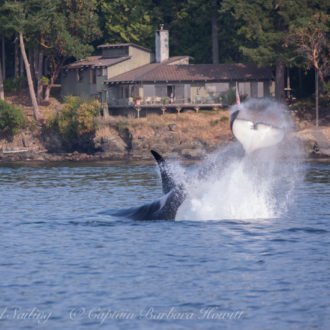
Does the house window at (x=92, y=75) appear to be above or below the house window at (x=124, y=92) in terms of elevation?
above

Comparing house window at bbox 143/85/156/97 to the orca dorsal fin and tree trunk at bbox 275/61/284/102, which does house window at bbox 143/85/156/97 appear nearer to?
tree trunk at bbox 275/61/284/102

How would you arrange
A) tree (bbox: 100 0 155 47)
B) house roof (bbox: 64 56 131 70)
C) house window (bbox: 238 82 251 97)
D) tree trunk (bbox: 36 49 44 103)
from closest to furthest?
house window (bbox: 238 82 251 97)
house roof (bbox: 64 56 131 70)
tree trunk (bbox: 36 49 44 103)
tree (bbox: 100 0 155 47)

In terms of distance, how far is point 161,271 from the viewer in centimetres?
2123

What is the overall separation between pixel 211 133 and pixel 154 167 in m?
16.7

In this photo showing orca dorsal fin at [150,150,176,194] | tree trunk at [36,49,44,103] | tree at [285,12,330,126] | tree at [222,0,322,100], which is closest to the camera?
orca dorsal fin at [150,150,176,194]

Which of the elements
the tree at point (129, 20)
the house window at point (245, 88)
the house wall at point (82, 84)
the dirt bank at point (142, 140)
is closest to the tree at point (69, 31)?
the house wall at point (82, 84)

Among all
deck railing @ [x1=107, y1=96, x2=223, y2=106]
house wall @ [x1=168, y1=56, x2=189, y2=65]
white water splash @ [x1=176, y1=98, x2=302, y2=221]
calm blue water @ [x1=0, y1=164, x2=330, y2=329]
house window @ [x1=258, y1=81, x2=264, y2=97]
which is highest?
house wall @ [x1=168, y1=56, x2=189, y2=65]

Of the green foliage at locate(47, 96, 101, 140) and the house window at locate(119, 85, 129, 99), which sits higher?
the house window at locate(119, 85, 129, 99)

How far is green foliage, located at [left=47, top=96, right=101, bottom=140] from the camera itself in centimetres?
7962

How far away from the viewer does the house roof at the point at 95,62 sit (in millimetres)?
91250

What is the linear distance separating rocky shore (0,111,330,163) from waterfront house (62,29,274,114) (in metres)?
4.82

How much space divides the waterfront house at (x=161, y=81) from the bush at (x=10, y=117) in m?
11.0

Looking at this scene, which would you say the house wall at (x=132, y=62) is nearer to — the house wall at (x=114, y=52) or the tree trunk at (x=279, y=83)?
the house wall at (x=114, y=52)

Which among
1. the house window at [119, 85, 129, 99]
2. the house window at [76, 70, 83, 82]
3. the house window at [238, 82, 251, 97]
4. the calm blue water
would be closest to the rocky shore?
the house window at [238, 82, 251, 97]
